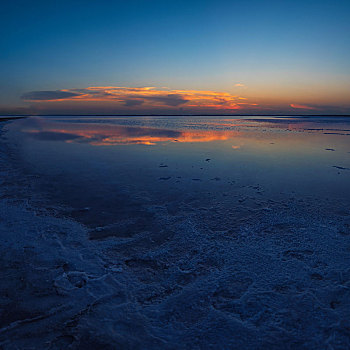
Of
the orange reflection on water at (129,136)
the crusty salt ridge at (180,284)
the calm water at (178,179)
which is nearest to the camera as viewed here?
the crusty salt ridge at (180,284)

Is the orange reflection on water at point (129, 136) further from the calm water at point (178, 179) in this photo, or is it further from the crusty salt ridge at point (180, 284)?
the crusty salt ridge at point (180, 284)

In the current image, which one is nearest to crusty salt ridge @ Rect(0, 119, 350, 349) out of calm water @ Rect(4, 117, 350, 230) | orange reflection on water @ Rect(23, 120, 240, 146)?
calm water @ Rect(4, 117, 350, 230)

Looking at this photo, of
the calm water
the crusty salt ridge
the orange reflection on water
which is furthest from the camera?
the orange reflection on water

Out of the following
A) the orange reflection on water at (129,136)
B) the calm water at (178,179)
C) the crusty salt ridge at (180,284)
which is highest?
the orange reflection on water at (129,136)

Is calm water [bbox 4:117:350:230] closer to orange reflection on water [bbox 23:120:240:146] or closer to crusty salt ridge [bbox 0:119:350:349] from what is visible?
crusty salt ridge [bbox 0:119:350:349]

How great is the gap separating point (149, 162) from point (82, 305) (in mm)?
7955

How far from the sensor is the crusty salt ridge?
2.17 m

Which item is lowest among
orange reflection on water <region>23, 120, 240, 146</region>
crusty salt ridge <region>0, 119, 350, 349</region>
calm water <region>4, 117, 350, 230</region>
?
crusty salt ridge <region>0, 119, 350, 349</region>

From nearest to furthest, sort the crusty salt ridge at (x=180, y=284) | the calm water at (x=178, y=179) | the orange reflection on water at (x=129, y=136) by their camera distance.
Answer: the crusty salt ridge at (x=180, y=284), the calm water at (x=178, y=179), the orange reflection on water at (x=129, y=136)

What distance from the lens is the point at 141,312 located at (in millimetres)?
2441

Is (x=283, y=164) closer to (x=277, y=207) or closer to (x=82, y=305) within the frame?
(x=277, y=207)

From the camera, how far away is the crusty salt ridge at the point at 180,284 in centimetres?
217

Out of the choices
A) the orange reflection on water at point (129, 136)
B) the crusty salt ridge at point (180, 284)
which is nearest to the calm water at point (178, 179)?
the crusty salt ridge at point (180, 284)

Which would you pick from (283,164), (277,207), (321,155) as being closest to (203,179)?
(277,207)
